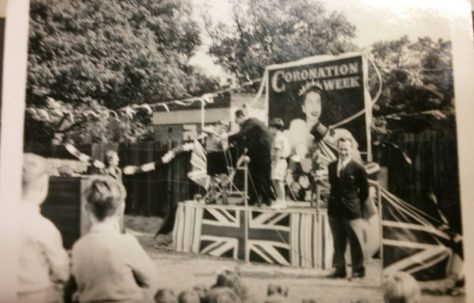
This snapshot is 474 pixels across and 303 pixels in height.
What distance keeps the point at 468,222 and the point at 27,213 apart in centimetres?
78

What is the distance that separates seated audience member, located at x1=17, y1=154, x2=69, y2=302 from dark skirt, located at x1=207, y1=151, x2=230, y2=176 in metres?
0.30

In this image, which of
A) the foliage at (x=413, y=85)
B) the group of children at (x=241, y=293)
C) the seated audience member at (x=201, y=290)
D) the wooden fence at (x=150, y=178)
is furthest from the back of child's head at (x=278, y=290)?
the foliage at (x=413, y=85)

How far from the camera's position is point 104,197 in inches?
33.1

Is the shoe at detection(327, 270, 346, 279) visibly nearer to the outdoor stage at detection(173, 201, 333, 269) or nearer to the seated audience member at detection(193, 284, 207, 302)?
the outdoor stage at detection(173, 201, 333, 269)

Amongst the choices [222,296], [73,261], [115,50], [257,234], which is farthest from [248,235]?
[115,50]

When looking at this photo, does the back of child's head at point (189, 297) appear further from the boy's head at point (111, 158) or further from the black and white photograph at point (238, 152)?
the boy's head at point (111, 158)

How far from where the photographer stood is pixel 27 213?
800mm

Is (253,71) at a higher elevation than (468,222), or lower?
higher

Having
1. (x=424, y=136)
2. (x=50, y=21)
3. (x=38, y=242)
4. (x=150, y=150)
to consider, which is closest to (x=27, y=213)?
(x=38, y=242)

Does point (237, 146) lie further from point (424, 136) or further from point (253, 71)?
point (424, 136)

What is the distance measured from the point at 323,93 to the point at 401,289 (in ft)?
1.24

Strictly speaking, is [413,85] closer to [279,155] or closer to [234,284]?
[279,155]

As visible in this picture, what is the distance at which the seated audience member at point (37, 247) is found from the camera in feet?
2.59

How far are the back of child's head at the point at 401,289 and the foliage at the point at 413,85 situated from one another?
0.85ft
